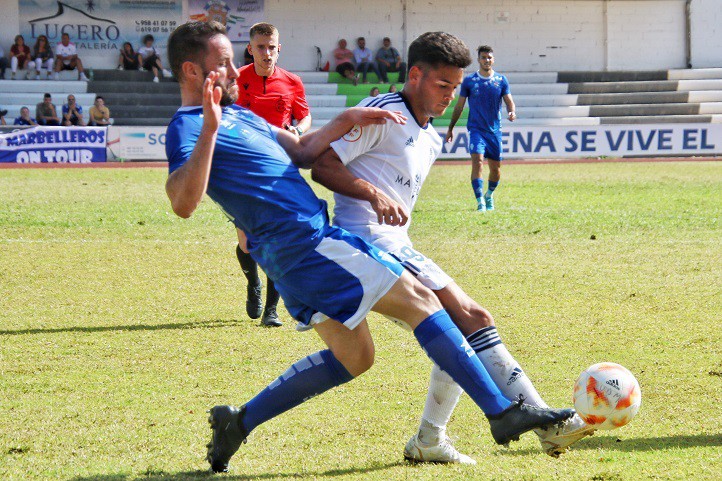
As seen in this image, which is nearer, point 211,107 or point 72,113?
point 211,107

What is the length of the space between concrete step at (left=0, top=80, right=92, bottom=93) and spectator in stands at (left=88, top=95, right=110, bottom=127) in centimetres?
315

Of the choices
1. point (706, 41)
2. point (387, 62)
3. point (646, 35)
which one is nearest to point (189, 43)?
point (387, 62)

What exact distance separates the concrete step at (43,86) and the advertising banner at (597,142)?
12263mm

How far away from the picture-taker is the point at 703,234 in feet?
40.9

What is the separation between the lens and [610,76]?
36031 millimetres

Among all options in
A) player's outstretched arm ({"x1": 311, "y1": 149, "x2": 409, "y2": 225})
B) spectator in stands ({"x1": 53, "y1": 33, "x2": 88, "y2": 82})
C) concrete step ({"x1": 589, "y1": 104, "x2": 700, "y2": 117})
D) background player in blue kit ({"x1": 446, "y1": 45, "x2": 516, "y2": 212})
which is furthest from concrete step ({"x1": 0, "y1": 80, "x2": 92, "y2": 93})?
player's outstretched arm ({"x1": 311, "y1": 149, "x2": 409, "y2": 225})

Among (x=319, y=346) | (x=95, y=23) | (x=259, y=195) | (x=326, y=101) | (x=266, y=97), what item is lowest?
(x=319, y=346)

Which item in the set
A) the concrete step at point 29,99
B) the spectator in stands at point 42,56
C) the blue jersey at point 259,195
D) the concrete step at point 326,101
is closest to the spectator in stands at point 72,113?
the concrete step at point 29,99

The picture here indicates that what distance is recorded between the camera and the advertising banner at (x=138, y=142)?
25891 mm

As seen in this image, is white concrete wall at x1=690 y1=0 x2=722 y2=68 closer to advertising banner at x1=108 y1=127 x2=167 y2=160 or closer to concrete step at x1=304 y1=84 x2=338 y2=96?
concrete step at x1=304 y1=84 x2=338 y2=96

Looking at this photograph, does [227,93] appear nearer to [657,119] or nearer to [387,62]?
[387,62]

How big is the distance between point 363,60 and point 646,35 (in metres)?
11.6

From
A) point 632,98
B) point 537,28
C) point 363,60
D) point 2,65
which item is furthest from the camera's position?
point 537,28

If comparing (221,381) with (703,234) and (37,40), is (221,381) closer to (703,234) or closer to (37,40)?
(703,234)
